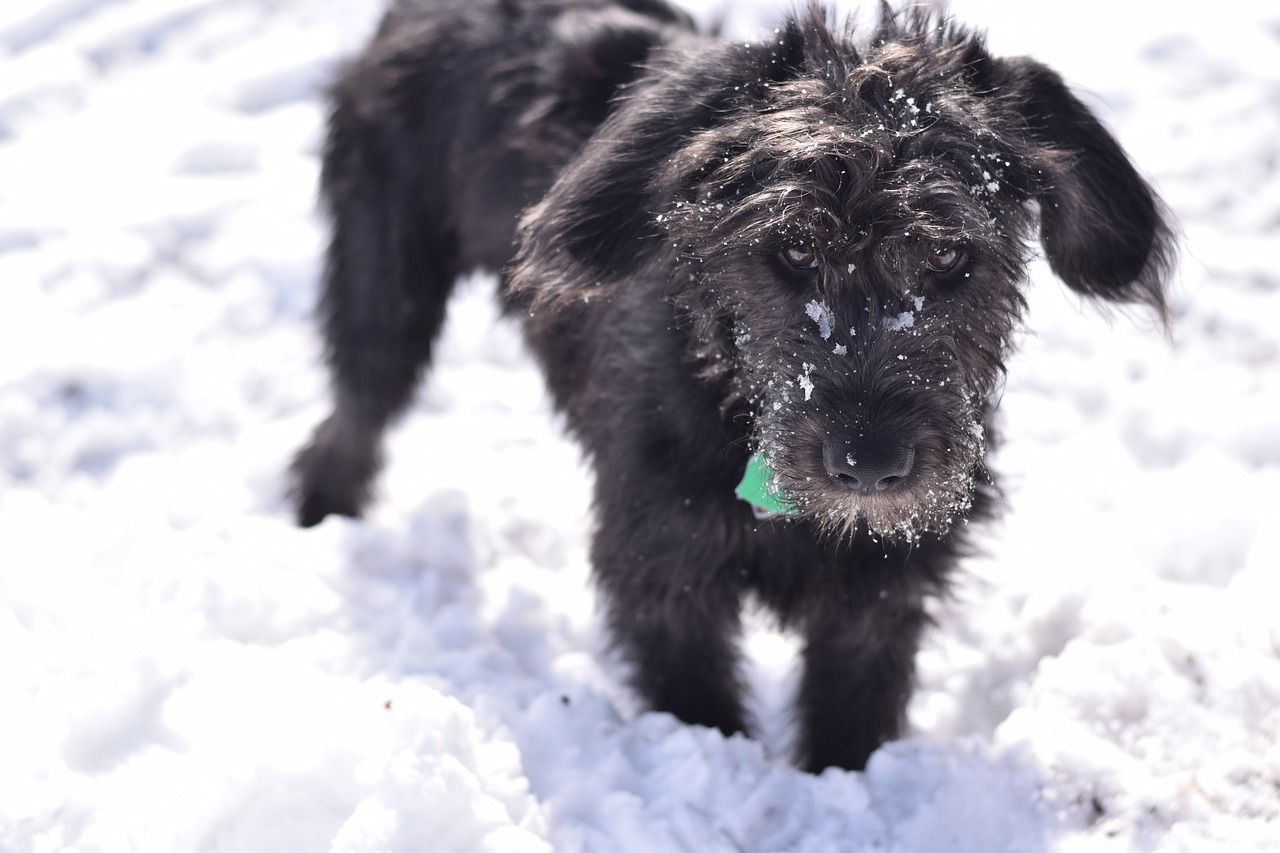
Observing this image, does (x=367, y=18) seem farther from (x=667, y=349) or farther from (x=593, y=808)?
(x=593, y=808)

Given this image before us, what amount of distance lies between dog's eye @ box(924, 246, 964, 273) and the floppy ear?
0.47m

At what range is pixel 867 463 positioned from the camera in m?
1.75

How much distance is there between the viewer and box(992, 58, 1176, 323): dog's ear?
2.06 metres

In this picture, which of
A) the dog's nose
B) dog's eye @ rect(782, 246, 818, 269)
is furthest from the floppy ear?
the dog's nose

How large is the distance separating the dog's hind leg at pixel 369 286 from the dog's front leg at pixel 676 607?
3.71 feet

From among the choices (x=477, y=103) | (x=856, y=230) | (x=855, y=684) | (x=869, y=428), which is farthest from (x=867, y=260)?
(x=477, y=103)

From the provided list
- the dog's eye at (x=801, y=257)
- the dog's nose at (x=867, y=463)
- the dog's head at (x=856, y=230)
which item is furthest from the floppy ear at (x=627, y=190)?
the dog's nose at (x=867, y=463)

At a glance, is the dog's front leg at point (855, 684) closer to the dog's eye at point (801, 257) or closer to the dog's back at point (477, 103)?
the dog's eye at point (801, 257)

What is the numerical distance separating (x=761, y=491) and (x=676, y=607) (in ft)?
1.44

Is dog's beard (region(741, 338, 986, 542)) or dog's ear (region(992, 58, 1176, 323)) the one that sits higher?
dog's ear (region(992, 58, 1176, 323))

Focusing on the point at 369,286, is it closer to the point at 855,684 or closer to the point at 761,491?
the point at 761,491

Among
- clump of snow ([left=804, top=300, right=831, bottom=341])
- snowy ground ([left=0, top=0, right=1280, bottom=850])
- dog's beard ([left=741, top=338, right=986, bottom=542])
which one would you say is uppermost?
clump of snow ([left=804, top=300, right=831, bottom=341])

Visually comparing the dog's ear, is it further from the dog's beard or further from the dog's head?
the dog's beard

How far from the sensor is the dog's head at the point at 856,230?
1.81 metres
